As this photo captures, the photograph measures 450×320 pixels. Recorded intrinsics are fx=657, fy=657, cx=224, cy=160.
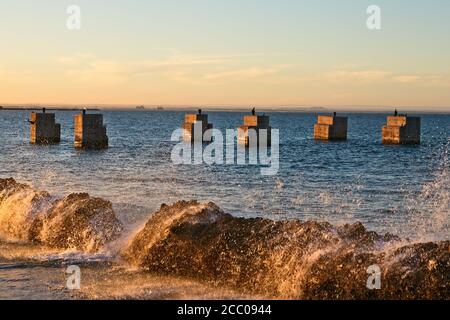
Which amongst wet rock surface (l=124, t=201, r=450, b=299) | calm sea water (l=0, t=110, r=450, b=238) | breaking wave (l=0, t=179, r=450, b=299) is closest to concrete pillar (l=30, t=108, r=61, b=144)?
calm sea water (l=0, t=110, r=450, b=238)

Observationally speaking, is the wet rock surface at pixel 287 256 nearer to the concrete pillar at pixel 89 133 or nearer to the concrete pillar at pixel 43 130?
the concrete pillar at pixel 89 133

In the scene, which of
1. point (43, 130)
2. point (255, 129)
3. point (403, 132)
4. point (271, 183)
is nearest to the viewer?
point (271, 183)

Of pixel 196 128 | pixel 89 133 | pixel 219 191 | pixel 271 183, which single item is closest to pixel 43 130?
pixel 89 133

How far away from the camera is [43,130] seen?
63781 millimetres

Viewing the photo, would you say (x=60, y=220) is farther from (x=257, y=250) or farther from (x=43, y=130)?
(x=43, y=130)

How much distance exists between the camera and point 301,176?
1499 inches

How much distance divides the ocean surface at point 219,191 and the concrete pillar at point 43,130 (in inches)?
308

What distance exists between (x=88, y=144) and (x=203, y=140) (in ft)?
63.2

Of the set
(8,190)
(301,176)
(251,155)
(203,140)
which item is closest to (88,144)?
(251,155)

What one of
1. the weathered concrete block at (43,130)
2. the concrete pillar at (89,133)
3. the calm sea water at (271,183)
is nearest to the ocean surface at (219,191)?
the calm sea water at (271,183)

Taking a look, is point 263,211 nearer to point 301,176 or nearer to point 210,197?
point 210,197

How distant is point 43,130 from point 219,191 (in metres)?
38.5

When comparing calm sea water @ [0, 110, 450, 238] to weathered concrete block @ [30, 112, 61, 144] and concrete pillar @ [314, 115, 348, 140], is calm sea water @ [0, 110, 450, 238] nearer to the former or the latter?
weathered concrete block @ [30, 112, 61, 144]

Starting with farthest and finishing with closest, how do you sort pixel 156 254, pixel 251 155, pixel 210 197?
pixel 251 155
pixel 210 197
pixel 156 254
